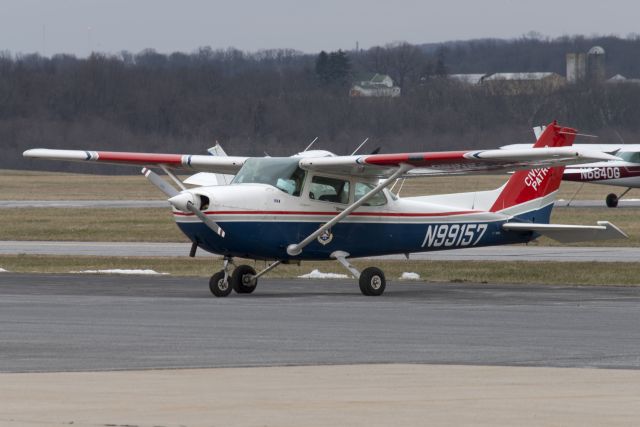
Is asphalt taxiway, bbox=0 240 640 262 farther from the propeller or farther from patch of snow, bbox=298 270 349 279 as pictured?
the propeller

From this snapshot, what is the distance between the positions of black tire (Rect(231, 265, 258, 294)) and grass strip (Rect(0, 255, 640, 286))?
13.3 feet

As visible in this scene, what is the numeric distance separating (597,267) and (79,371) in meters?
16.3

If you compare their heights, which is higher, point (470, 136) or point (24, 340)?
point (24, 340)

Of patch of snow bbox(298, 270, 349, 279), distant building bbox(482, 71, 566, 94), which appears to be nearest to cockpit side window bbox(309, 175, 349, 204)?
patch of snow bbox(298, 270, 349, 279)

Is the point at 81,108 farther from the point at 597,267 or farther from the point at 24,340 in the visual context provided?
the point at 24,340

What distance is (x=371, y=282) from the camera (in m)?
20.9

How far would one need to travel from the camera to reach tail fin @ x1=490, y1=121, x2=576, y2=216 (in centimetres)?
2286

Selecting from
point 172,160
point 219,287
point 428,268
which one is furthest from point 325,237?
point 428,268

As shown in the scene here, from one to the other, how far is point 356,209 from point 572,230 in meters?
3.63

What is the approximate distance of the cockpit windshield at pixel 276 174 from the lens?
68.7 ft

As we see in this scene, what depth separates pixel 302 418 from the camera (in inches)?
349

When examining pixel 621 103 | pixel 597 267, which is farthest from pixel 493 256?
pixel 621 103

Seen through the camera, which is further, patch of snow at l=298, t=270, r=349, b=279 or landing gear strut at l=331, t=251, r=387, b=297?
patch of snow at l=298, t=270, r=349, b=279

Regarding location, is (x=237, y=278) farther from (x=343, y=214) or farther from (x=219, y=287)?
(x=343, y=214)
